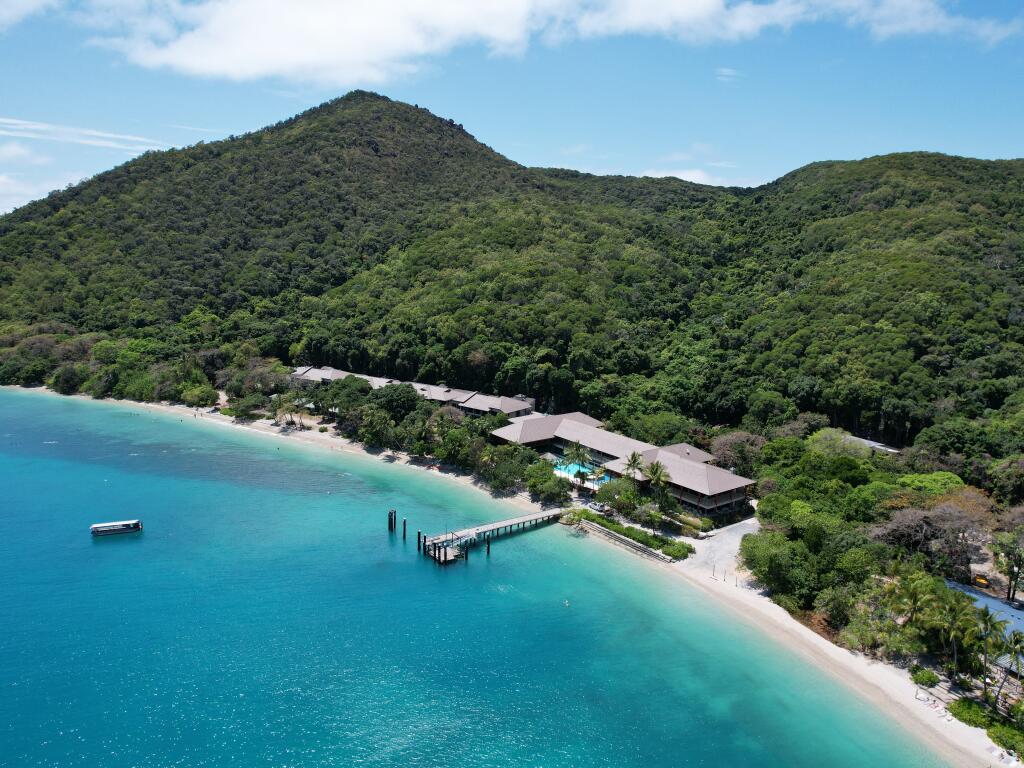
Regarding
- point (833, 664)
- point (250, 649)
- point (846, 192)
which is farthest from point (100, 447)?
point (846, 192)

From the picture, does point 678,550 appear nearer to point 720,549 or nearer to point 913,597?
point 720,549

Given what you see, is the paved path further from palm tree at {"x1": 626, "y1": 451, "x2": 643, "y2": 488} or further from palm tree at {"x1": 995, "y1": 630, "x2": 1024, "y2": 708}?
palm tree at {"x1": 995, "y1": 630, "x2": 1024, "y2": 708}

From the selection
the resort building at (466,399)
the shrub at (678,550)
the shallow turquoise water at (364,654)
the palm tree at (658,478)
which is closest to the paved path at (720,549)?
the shrub at (678,550)

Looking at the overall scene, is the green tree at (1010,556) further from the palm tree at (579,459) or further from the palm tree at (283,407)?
the palm tree at (283,407)

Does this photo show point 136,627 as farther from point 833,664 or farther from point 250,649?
point 833,664

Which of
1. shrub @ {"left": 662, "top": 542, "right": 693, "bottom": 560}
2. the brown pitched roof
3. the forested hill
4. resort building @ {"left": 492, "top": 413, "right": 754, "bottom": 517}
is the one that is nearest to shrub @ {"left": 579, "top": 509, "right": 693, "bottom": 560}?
shrub @ {"left": 662, "top": 542, "right": 693, "bottom": 560}

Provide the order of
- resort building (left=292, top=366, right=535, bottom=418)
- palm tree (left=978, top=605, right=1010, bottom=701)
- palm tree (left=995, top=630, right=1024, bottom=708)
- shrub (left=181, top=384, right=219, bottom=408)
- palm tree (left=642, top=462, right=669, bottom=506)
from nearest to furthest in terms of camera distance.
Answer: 1. palm tree (left=995, top=630, right=1024, bottom=708)
2. palm tree (left=978, top=605, right=1010, bottom=701)
3. palm tree (left=642, top=462, right=669, bottom=506)
4. resort building (left=292, top=366, right=535, bottom=418)
5. shrub (left=181, top=384, right=219, bottom=408)

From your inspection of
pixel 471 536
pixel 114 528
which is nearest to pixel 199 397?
pixel 114 528
